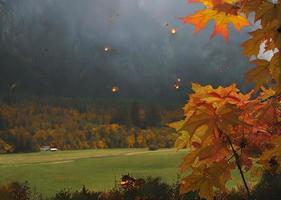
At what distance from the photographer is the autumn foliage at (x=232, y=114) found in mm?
1508

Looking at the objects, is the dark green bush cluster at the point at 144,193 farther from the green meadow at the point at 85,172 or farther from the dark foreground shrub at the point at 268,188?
the green meadow at the point at 85,172

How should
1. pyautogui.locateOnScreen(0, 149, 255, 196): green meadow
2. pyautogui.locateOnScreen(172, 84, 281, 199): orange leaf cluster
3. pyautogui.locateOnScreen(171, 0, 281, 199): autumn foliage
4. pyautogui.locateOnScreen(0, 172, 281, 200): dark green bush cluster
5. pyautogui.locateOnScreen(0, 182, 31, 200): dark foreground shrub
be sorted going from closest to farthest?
pyautogui.locateOnScreen(171, 0, 281, 199): autumn foliage → pyautogui.locateOnScreen(172, 84, 281, 199): orange leaf cluster → pyautogui.locateOnScreen(0, 182, 31, 200): dark foreground shrub → pyautogui.locateOnScreen(0, 172, 281, 200): dark green bush cluster → pyautogui.locateOnScreen(0, 149, 255, 196): green meadow

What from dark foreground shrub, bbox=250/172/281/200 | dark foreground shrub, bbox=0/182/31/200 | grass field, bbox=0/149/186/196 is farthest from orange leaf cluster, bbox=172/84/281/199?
grass field, bbox=0/149/186/196

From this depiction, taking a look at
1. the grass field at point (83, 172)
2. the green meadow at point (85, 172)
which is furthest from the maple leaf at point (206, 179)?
the grass field at point (83, 172)

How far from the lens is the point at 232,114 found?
1777 millimetres

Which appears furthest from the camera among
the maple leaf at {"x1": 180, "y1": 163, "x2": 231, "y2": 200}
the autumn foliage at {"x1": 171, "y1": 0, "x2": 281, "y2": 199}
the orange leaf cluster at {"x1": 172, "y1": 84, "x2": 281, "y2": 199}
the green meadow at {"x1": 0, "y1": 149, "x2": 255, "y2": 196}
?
the green meadow at {"x1": 0, "y1": 149, "x2": 255, "y2": 196}

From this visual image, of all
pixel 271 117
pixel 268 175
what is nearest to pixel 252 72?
pixel 271 117

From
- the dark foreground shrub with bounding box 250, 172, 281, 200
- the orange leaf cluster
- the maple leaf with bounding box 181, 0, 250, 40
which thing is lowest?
the dark foreground shrub with bounding box 250, 172, 281, 200

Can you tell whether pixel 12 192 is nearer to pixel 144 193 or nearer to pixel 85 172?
pixel 144 193

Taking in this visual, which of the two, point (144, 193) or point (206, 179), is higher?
point (206, 179)

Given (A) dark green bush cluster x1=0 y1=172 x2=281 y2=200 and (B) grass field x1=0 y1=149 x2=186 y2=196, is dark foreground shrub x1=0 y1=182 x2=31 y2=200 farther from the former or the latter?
(B) grass field x1=0 y1=149 x2=186 y2=196

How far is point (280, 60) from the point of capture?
1416 mm

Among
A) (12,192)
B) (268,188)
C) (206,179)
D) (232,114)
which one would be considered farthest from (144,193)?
(232,114)

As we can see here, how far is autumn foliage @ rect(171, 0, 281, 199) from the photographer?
1.51 m
